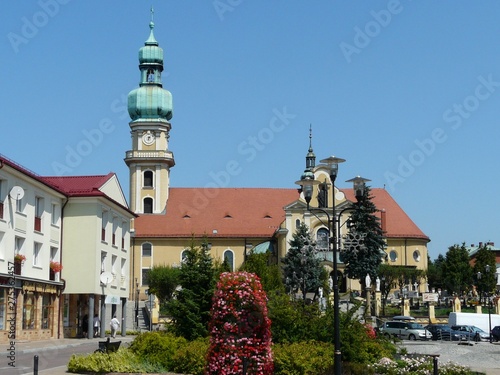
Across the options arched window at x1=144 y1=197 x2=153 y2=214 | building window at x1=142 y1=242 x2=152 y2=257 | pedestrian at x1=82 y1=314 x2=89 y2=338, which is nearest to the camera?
pedestrian at x1=82 y1=314 x2=89 y2=338

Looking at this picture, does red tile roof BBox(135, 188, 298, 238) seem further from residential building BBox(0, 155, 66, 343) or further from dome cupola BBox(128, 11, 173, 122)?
residential building BBox(0, 155, 66, 343)

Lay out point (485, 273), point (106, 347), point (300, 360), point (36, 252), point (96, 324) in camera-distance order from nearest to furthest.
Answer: point (300, 360) < point (106, 347) < point (36, 252) < point (96, 324) < point (485, 273)

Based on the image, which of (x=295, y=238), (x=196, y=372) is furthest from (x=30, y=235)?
(x=295, y=238)

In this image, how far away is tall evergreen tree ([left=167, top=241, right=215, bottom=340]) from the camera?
25016 millimetres

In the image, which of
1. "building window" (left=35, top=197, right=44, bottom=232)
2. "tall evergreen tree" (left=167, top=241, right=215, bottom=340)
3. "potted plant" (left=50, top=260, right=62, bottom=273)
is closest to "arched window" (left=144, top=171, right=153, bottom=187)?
"potted plant" (left=50, top=260, right=62, bottom=273)

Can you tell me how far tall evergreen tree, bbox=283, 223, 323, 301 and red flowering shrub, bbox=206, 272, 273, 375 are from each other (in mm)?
49530

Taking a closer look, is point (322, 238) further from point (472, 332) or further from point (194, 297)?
point (194, 297)

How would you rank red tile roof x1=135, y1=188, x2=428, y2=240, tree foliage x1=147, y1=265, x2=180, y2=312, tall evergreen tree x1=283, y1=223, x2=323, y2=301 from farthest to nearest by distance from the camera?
red tile roof x1=135, y1=188, x2=428, y2=240
tree foliage x1=147, y1=265, x2=180, y2=312
tall evergreen tree x1=283, y1=223, x2=323, y2=301

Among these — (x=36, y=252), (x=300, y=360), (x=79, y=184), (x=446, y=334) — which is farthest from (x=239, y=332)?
(x=446, y=334)

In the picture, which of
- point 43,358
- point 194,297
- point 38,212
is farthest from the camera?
point 38,212

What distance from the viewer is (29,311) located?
37.2 meters

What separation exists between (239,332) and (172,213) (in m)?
69.7

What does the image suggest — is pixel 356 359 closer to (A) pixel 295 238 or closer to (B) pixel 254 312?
(B) pixel 254 312

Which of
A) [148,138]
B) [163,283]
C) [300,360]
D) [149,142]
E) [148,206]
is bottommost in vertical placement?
[300,360]
